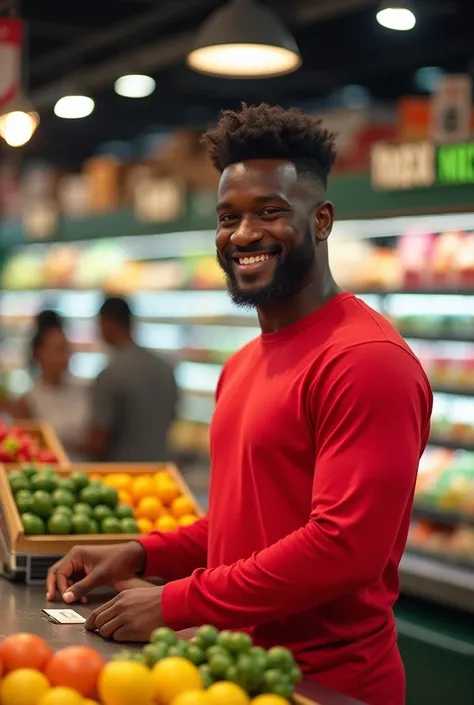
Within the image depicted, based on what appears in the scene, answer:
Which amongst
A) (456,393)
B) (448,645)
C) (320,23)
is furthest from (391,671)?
(320,23)

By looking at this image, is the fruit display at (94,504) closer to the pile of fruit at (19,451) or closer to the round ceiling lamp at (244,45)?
the pile of fruit at (19,451)

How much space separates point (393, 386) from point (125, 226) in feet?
25.9

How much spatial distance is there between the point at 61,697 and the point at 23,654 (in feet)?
0.63

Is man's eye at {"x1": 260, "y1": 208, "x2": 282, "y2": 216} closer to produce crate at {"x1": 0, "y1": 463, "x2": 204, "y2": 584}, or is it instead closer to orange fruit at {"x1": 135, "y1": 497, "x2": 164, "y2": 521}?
produce crate at {"x1": 0, "y1": 463, "x2": 204, "y2": 584}

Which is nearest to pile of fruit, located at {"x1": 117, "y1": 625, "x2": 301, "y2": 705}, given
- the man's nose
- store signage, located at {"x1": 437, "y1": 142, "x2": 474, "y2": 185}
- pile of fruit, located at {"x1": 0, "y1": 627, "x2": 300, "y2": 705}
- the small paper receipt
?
pile of fruit, located at {"x1": 0, "y1": 627, "x2": 300, "y2": 705}

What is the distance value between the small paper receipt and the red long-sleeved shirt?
42 centimetres

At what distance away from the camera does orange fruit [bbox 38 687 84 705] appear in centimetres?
194

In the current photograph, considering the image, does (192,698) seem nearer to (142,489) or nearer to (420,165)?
(142,489)

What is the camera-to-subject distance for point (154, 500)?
396 centimetres

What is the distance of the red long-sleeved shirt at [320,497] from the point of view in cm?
228

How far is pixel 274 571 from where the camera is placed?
2312 millimetres

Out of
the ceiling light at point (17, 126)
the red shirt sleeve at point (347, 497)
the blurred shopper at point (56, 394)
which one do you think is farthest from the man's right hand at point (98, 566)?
the blurred shopper at point (56, 394)

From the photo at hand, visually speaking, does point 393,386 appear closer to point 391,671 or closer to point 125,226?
point 391,671

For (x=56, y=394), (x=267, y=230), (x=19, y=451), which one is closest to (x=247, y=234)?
(x=267, y=230)
